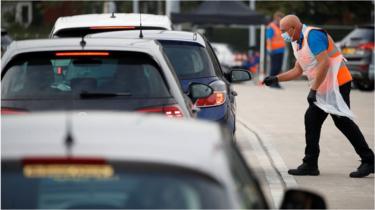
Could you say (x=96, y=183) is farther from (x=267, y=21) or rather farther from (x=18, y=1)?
(x=18, y=1)

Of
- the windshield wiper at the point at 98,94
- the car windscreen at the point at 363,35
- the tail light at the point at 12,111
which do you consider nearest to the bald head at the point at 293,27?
the windshield wiper at the point at 98,94

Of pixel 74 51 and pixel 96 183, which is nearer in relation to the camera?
pixel 96 183

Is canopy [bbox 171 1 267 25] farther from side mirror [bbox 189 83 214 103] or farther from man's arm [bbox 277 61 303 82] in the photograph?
side mirror [bbox 189 83 214 103]

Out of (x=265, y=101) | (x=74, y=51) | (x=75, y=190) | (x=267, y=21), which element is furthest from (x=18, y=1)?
(x=75, y=190)

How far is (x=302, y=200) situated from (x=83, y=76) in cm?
381

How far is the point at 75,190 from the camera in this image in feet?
15.3

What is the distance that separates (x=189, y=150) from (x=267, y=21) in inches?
1165

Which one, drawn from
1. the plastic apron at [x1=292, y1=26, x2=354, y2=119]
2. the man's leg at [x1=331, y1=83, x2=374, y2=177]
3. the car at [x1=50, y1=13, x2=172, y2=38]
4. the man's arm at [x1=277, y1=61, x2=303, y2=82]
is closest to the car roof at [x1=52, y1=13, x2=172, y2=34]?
the car at [x1=50, y1=13, x2=172, y2=38]

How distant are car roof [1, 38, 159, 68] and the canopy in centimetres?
2450

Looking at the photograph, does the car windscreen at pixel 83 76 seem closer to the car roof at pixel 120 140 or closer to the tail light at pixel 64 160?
the car roof at pixel 120 140

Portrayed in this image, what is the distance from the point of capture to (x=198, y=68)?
39.6 feet

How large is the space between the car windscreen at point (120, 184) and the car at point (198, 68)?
7016mm

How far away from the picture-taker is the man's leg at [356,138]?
11.9m

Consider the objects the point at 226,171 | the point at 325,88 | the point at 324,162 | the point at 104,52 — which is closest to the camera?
the point at 226,171
